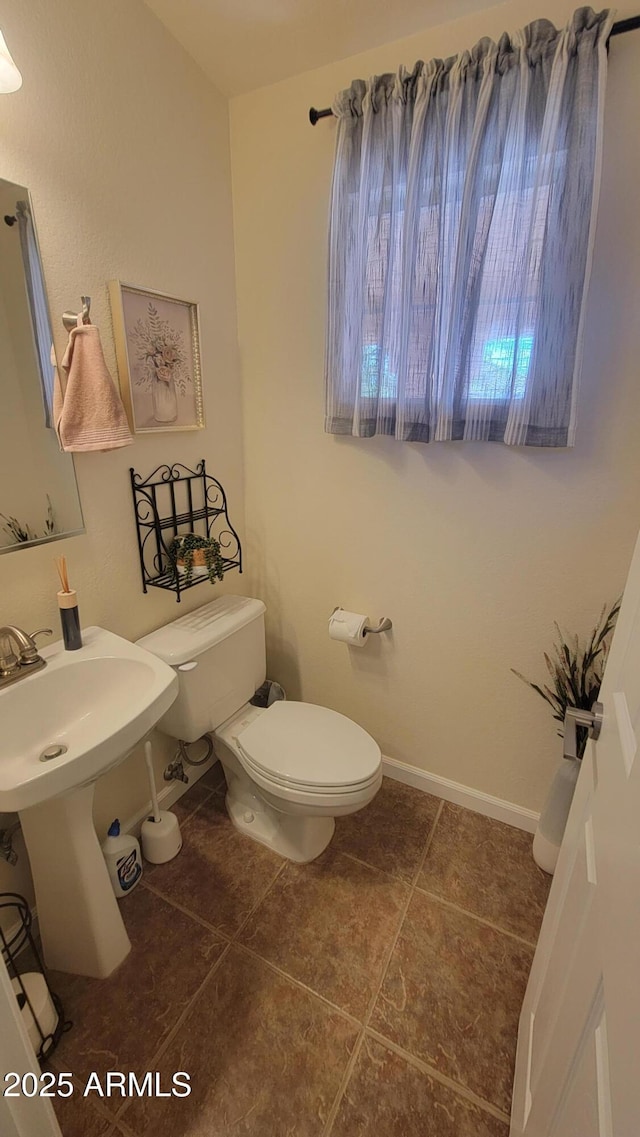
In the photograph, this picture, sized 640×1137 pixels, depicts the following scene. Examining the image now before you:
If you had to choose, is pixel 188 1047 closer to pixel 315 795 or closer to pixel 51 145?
pixel 315 795

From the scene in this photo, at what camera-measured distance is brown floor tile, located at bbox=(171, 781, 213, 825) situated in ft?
5.82

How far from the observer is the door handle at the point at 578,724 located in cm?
78

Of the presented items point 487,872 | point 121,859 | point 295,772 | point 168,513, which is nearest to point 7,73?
point 168,513

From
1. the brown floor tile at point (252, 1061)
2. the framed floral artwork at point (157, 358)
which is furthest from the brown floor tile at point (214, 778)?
the framed floral artwork at point (157, 358)

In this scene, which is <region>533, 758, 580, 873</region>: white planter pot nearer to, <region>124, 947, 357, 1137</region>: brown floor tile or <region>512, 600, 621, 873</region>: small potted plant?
<region>512, 600, 621, 873</region>: small potted plant

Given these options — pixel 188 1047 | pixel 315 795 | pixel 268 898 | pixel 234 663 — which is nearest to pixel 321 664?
pixel 234 663

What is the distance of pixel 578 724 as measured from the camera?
32.0 inches

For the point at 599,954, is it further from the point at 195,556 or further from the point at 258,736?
the point at 195,556

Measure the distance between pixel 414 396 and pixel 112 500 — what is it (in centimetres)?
94

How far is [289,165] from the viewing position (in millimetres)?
1482

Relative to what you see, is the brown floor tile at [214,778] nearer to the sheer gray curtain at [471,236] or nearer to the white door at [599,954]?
the white door at [599,954]

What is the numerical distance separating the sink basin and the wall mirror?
33cm

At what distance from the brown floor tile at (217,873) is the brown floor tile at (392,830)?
271mm

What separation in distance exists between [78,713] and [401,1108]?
1.16 meters
